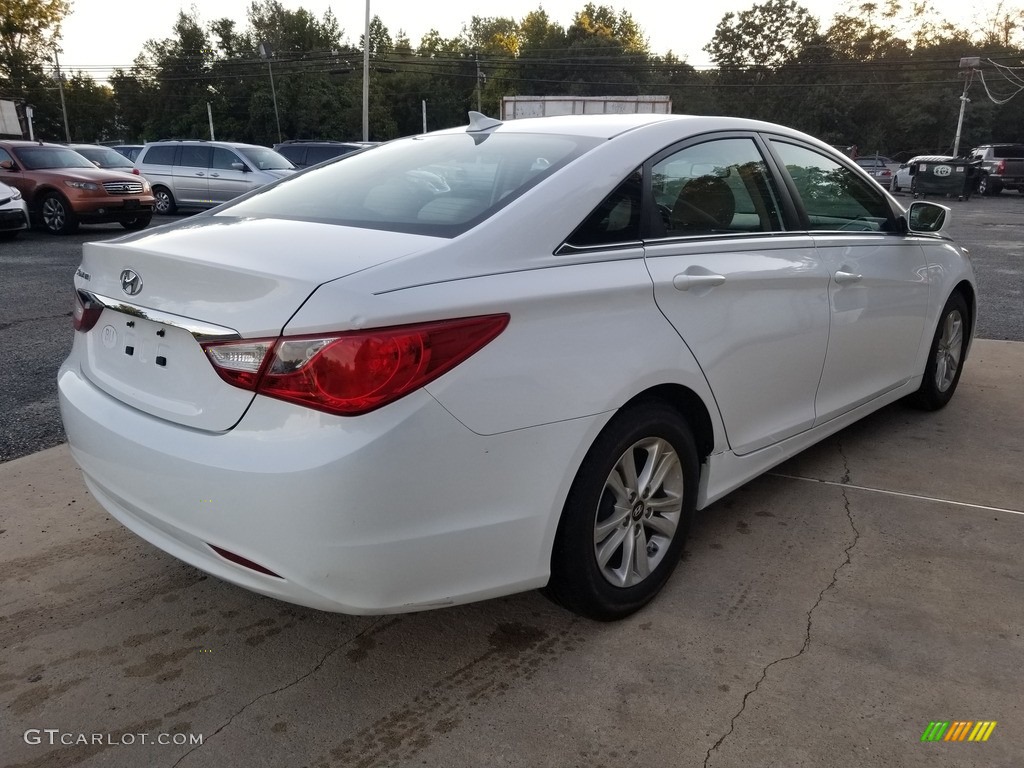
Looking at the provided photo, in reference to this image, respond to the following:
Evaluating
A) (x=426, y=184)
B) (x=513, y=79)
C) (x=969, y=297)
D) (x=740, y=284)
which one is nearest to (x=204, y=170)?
(x=969, y=297)

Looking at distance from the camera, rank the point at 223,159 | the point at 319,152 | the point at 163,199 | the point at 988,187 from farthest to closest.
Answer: the point at 988,187
the point at 319,152
the point at 163,199
the point at 223,159

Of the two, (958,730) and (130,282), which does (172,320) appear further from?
(958,730)

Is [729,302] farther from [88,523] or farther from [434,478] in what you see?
[88,523]

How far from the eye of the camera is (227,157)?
54.5 feet

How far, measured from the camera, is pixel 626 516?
2602mm

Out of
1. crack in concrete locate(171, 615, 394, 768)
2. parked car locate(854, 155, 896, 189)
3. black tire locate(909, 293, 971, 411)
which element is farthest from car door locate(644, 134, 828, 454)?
parked car locate(854, 155, 896, 189)

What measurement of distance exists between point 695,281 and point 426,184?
0.94 metres

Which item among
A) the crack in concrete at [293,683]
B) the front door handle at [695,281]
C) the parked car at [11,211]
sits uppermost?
the front door handle at [695,281]

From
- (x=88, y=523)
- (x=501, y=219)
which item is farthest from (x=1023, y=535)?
(x=88, y=523)

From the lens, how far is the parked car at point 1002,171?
2914cm

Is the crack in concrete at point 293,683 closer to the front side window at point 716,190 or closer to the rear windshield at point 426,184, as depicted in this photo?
the rear windshield at point 426,184

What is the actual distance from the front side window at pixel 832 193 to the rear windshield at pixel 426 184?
1206mm

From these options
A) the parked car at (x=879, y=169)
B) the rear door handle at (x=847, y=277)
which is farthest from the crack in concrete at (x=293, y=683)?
the parked car at (x=879, y=169)

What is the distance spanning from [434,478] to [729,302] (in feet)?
4.43
